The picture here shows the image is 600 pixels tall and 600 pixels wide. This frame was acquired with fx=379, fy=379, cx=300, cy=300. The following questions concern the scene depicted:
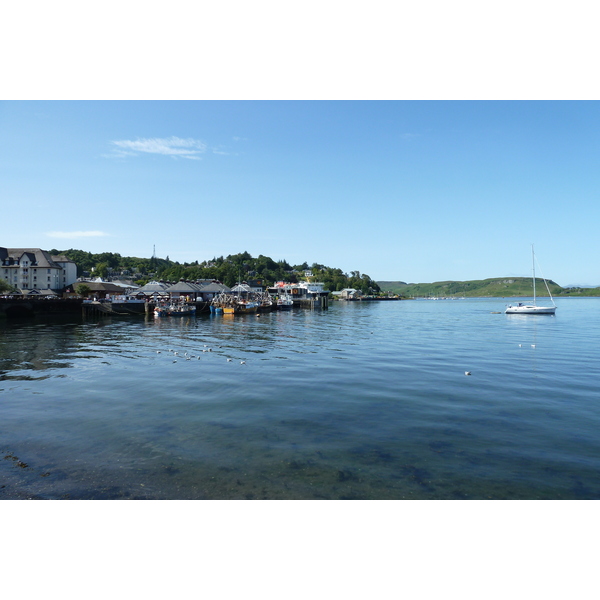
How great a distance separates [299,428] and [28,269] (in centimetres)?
10679

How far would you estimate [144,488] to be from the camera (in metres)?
7.70

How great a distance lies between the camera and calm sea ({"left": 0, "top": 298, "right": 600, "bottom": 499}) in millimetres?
7926

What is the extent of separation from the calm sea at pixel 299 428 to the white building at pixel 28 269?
279 feet

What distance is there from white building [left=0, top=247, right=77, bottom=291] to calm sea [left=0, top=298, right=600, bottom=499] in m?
85.0

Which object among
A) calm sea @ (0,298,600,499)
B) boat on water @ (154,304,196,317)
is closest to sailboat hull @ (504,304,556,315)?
calm sea @ (0,298,600,499)

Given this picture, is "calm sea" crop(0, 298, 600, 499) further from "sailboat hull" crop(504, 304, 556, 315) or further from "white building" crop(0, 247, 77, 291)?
"white building" crop(0, 247, 77, 291)

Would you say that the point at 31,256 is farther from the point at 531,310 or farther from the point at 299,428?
the point at 531,310

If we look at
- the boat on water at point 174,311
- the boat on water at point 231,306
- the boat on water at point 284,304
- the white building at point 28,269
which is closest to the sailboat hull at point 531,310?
the boat on water at point 284,304

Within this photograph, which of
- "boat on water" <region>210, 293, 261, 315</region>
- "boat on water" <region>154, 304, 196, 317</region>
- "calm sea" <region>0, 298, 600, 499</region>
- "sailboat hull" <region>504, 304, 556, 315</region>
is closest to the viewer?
"calm sea" <region>0, 298, 600, 499</region>

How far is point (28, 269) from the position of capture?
93.8 meters

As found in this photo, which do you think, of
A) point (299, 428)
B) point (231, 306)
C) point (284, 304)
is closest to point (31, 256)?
point (231, 306)

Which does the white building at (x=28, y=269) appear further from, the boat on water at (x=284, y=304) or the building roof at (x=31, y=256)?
the boat on water at (x=284, y=304)

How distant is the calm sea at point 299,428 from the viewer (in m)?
7.93

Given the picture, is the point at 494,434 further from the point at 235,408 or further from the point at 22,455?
the point at 22,455
